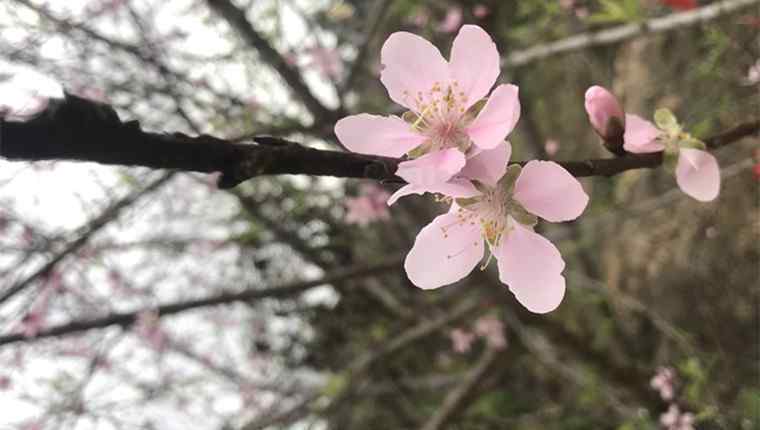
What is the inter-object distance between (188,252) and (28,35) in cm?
135

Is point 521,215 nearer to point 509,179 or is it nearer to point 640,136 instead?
point 509,179

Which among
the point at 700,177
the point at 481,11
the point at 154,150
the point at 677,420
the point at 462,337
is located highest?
the point at 154,150

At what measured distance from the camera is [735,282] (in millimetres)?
2420

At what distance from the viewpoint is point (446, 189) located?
1.81 feet

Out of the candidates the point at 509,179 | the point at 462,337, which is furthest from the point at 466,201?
the point at 462,337

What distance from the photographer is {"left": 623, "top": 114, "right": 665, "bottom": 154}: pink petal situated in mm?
715

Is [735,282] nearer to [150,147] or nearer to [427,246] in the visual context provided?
[427,246]

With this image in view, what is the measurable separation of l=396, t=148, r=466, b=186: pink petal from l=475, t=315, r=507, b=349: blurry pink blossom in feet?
6.17

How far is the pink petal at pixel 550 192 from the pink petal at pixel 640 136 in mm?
149

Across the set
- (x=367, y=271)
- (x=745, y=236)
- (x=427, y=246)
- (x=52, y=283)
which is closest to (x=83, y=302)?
(x=52, y=283)

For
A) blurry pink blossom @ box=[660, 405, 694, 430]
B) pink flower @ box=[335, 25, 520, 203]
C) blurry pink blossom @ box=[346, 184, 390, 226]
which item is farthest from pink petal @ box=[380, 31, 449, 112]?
blurry pink blossom @ box=[346, 184, 390, 226]

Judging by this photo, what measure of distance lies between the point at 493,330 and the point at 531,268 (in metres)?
1.74

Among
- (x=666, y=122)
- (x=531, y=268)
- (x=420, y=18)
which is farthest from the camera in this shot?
(x=420, y=18)

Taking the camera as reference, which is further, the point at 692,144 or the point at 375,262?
the point at 375,262
